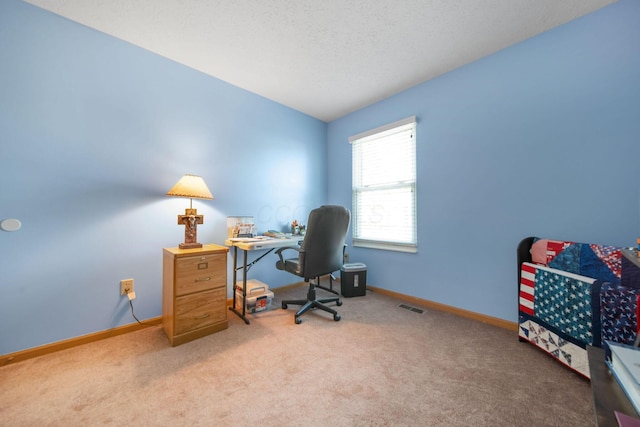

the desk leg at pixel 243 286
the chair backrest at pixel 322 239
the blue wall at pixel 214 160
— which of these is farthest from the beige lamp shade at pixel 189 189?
the chair backrest at pixel 322 239

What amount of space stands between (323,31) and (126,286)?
2775 millimetres

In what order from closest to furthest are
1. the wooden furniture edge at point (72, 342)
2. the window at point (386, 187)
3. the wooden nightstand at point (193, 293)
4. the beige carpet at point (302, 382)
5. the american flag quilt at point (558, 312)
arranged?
the beige carpet at point (302, 382)
the american flag quilt at point (558, 312)
the wooden furniture edge at point (72, 342)
the wooden nightstand at point (193, 293)
the window at point (386, 187)

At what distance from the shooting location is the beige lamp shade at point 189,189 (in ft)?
6.44

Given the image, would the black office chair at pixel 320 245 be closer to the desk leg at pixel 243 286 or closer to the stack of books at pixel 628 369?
the desk leg at pixel 243 286

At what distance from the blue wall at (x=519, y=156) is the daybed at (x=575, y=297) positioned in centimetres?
31

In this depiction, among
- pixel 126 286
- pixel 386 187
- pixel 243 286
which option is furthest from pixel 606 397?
pixel 126 286

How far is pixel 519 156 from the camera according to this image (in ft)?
6.60

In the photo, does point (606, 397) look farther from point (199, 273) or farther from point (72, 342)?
point (72, 342)

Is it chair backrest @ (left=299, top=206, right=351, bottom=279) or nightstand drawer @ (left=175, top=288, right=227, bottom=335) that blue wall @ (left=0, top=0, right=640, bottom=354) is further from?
chair backrest @ (left=299, top=206, right=351, bottom=279)

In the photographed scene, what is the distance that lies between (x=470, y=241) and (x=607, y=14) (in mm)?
1943

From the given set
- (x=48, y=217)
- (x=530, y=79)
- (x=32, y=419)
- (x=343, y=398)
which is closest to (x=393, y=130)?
(x=530, y=79)

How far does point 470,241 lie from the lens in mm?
2293

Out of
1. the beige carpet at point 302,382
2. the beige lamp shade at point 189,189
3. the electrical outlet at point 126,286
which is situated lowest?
the beige carpet at point 302,382

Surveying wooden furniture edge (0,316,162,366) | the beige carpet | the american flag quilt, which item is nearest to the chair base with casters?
the beige carpet
